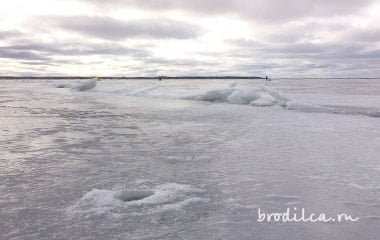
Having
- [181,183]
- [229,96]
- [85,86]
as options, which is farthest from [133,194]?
[85,86]

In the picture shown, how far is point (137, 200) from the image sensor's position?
3.59 metres

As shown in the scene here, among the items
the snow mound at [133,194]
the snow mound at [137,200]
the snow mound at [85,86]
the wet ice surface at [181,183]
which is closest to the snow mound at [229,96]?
the wet ice surface at [181,183]

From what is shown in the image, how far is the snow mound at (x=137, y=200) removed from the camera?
10.7 feet

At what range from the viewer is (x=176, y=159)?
5414 mm

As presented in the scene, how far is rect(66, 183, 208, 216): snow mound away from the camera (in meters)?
3.28

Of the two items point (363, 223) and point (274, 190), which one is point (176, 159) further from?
point (363, 223)

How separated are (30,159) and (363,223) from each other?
4541mm

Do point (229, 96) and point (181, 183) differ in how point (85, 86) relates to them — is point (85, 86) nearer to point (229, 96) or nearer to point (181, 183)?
point (229, 96)

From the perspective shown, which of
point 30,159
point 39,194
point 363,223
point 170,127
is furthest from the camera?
point 170,127

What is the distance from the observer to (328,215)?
10.5 feet

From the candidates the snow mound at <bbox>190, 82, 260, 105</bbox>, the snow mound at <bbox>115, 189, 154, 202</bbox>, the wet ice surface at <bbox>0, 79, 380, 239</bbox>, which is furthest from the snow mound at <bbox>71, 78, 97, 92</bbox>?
the snow mound at <bbox>115, 189, 154, 202</bbox>

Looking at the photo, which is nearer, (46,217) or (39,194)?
(46,217)

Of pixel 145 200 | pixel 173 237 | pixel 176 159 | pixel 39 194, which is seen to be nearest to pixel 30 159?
pixel 39 194

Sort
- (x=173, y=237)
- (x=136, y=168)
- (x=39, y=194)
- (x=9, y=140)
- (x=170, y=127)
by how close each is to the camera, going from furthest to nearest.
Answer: (x=170, y=127)
(x=9, y=140)
(x=136, y=168)
(x=39, y=194)
(x=173, y=237)
